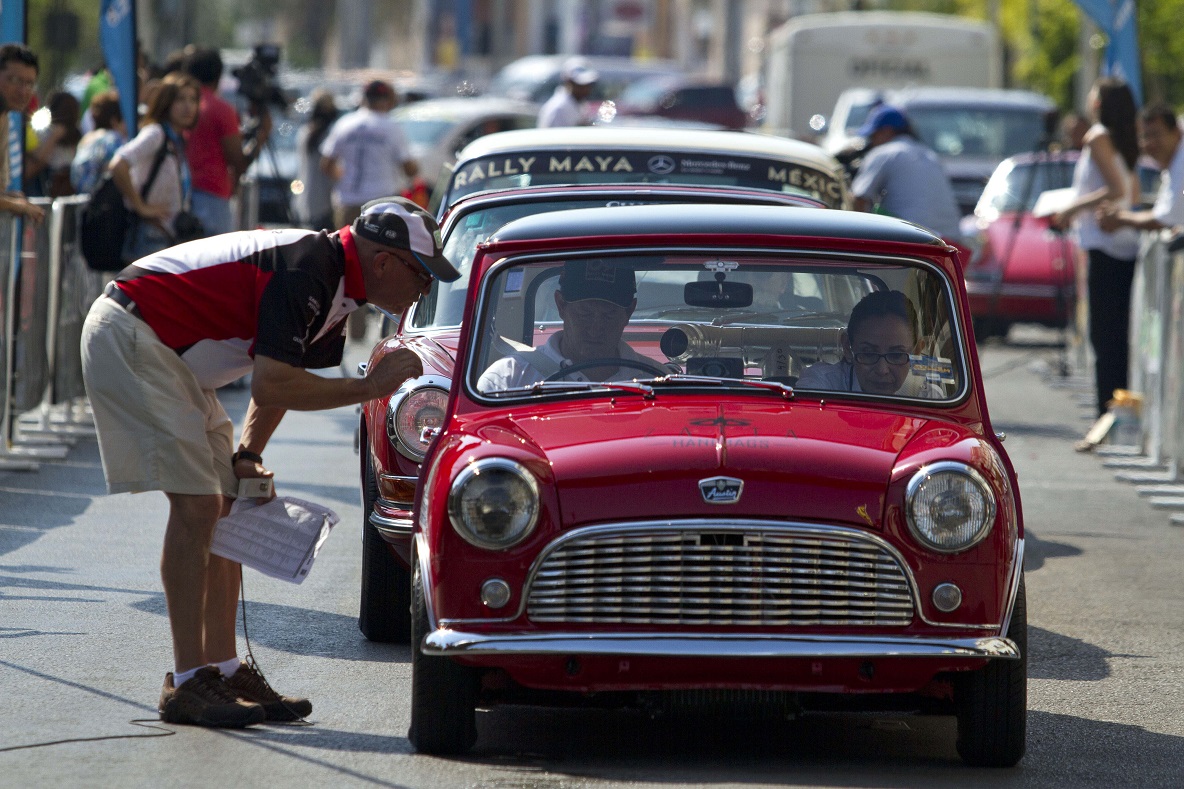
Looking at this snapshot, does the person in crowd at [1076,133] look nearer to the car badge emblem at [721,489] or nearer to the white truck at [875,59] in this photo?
the white truck at [875,59]

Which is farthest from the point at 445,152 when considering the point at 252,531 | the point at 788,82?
the point at 252,531

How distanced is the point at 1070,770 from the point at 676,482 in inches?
55.6

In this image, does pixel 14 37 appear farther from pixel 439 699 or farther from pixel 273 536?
pixel 439 699

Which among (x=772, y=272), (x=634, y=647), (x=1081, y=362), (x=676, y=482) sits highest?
(x=772, y=272)

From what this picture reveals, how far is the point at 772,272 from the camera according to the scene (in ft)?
19.7

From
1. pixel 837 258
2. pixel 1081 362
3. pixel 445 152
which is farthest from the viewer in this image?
pixel 445 152

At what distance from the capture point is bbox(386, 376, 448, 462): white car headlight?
6609mm

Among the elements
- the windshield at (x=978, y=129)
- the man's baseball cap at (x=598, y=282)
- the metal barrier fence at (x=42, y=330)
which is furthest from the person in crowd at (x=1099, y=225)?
the windshield at (x=978, y=129)

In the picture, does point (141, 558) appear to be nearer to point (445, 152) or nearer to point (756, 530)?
point (756, 530)

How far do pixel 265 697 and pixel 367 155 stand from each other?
10.8m

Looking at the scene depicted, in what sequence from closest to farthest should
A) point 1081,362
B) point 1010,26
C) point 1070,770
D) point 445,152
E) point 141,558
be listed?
point 1070,770, point 141,558, point 1081,362, point 445,152, point 1010,26

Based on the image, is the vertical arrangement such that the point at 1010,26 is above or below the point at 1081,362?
above

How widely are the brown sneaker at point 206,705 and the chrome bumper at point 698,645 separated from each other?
882 mm

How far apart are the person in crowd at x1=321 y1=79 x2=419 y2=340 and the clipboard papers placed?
33.9ft
